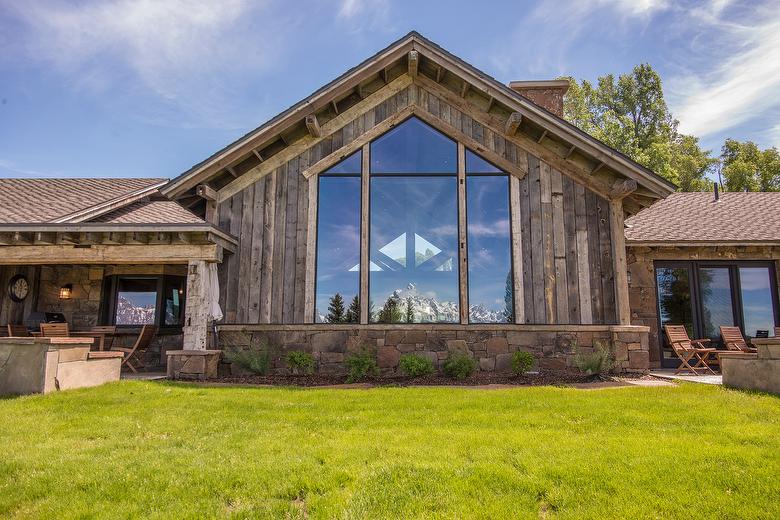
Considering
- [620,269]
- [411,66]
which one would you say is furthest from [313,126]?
[620,269]

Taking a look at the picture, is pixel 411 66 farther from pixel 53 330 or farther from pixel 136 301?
pixel 53 330

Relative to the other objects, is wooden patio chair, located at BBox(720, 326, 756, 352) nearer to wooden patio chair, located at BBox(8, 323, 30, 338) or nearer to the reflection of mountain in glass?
the reflection of mountain in glass

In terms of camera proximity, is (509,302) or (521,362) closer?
(521,362)

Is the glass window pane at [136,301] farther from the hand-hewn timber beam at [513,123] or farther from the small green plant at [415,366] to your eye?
the hand-hewn timber beam at [513,123]

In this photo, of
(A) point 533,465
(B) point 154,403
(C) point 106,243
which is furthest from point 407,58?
→ (A) point 533,465

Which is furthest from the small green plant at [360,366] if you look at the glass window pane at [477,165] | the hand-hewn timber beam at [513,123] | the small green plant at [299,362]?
the hand-hewn timber beam at [513,123]

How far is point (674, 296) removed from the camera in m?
10.0

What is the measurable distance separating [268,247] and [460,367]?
3.79m

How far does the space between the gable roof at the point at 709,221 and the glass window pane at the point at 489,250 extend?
2976mm

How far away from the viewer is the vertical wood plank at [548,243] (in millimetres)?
8078

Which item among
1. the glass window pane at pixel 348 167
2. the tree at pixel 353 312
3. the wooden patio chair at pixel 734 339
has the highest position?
the glass window pane at pixel 348 167

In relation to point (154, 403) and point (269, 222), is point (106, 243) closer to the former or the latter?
point (269, 222)

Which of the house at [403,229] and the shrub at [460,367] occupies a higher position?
the house at [403,229]

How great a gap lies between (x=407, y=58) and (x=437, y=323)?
15.4 feet
